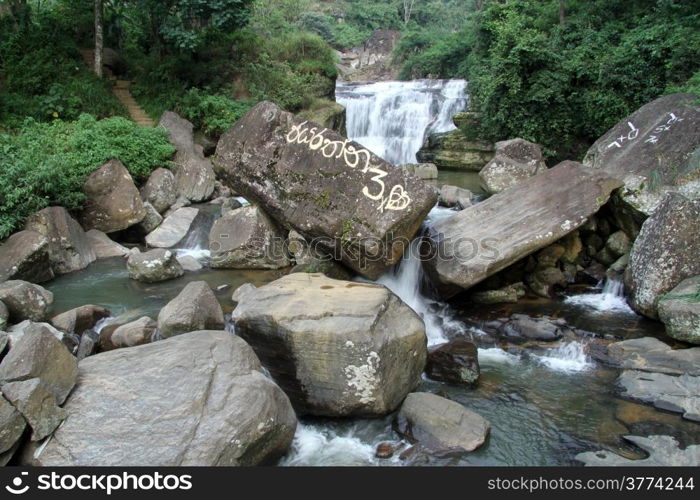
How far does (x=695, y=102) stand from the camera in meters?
9.38

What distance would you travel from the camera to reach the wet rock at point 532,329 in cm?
706

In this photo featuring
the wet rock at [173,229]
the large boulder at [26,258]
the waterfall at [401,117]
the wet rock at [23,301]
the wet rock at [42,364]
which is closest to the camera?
the wet rock at [42,364]

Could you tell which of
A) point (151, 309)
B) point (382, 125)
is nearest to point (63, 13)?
point (382, 125)

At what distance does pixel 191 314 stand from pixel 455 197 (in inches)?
302

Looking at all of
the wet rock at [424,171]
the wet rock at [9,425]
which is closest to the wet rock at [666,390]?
the wet rock at [9,425]

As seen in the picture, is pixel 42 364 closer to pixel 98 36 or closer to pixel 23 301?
pixel 23 301

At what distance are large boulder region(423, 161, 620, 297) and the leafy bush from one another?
6.95 metres

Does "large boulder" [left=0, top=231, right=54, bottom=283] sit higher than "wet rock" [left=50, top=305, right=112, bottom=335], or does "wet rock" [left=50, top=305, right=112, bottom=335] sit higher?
"large boulder" [left=0, top=231, right=54, bottom=283]

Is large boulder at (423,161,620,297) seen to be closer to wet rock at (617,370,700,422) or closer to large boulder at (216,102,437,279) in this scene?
large boulder at (216,102,437,279)

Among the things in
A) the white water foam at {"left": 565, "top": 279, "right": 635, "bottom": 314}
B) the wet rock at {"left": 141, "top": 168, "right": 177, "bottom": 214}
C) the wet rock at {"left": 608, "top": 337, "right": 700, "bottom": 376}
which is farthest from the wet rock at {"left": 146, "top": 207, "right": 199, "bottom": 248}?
the wet rock at {"left": 608, "top": 337, "right": 700, "bottom": 376}

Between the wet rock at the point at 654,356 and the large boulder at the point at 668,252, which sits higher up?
the large boulder at the point at 668,252

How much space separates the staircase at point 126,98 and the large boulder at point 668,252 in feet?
40.8

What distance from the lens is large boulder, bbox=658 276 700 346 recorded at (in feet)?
20.9

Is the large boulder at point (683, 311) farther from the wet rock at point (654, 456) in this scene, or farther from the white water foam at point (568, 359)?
the wet rock at point (654, 456)
